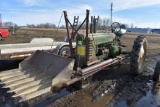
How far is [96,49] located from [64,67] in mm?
2034

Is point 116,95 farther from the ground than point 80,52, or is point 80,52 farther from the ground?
point 80,52

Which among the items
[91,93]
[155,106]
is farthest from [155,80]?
[91,93]

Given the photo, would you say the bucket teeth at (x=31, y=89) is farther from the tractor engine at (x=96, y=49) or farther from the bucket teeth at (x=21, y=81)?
the tractor engine at (x=96, y=49)

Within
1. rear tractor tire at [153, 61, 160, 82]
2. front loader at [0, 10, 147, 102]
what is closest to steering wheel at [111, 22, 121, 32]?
front loader at [0, 10, 147, 102]

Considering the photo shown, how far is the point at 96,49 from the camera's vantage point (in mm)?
6555

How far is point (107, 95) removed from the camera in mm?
5340

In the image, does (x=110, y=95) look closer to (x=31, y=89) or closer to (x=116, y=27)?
(x=31, y=89)

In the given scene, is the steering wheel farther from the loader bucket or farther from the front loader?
the loader bucket

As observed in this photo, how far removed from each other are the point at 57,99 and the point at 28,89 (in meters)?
1.03

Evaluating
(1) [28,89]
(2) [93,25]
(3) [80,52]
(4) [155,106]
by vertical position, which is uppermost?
(2) [93,25]

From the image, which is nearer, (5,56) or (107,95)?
(107,95)

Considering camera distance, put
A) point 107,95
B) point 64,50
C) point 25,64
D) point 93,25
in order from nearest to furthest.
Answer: point 107,95, point 25,64, point 93,25, point 64,50

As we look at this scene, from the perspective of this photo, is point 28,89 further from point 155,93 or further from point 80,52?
point 155,93

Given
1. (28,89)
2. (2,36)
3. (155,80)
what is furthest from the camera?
(2,36)
